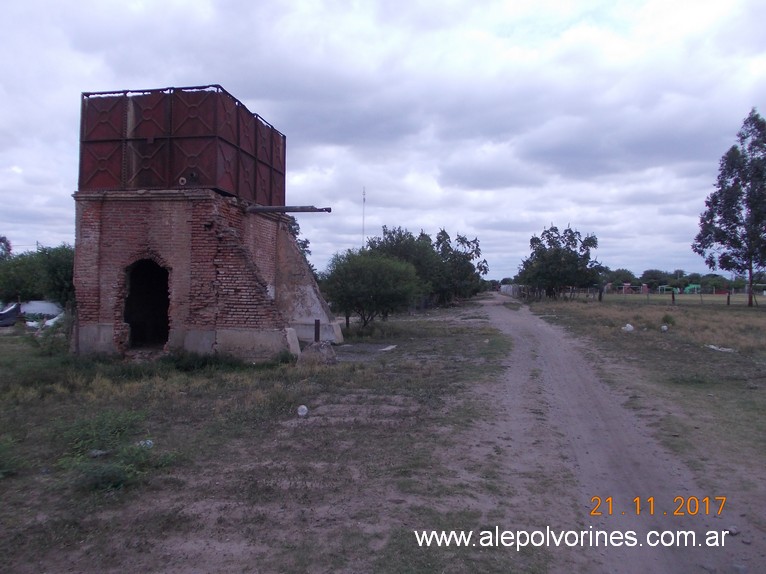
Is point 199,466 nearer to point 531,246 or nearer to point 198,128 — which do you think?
point 198,128

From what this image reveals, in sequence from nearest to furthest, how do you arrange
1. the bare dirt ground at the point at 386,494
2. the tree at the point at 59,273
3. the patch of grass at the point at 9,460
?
the bare dirt ground at the point at 386,494 → the patch of grass at the point at 9,460 → the tree at the point at 59,273

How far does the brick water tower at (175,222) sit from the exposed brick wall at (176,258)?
0.08 ft

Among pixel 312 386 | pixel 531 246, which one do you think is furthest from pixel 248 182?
pixel 531 246

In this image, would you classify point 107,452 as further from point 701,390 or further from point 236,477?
point 701,390

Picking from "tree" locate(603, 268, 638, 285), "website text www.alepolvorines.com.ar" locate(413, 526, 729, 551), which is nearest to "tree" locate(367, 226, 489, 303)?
"website text www.alepolvorines.com.ar" locate(413, 526, 729, 551)

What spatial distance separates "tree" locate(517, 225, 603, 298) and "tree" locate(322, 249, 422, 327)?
124ft

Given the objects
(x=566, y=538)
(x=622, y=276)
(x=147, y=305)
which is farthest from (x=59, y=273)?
(x=622, y=276)

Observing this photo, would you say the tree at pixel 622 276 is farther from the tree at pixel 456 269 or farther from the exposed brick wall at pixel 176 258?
the exposed brick wall at pixel 176 258

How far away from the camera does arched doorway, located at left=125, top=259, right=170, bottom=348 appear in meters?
17.8

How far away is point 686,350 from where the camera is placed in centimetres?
1883

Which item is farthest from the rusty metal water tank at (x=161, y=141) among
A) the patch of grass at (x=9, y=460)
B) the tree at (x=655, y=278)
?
the tree at (x=655, y=278)

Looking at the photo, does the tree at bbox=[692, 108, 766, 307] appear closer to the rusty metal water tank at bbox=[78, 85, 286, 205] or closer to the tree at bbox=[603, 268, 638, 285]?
the rusty metal water tank at bbox=[78, 85, 286, 205]

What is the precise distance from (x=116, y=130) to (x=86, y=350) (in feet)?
18.6
